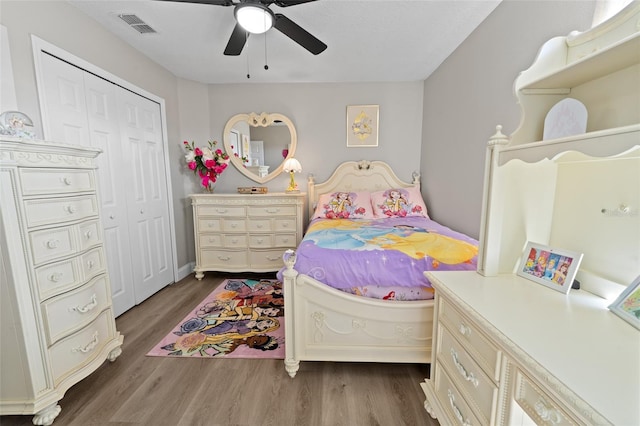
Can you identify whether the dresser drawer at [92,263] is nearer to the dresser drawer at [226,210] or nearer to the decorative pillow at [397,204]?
the dresser drawer at [226,210]

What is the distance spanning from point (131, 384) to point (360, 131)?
3368 millimetres

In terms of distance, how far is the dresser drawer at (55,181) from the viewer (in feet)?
4.04

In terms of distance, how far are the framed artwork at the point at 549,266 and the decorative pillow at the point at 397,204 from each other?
1.82 m

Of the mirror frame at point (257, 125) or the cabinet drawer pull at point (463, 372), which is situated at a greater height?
the mirror frame at point (257, 125)

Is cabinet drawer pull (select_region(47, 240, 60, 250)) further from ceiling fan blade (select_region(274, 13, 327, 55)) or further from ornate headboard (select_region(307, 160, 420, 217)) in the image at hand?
ornate headboard (select_region(307, 160, 420, 217))

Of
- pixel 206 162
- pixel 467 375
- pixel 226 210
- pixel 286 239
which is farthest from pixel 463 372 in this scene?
pixel 206 162

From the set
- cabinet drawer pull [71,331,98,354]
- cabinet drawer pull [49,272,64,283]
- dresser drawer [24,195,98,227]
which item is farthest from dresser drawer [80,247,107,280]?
cabinet drawer pull [71,331,98,354]

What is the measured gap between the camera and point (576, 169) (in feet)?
3.60

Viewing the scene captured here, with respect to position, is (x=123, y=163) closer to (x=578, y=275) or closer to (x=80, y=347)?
(x=80, y=347)

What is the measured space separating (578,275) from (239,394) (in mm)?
1807

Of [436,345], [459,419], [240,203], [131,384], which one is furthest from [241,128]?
[459,419]

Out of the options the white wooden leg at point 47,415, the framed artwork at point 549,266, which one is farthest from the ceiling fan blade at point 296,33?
the white wooden leg at point 47,415

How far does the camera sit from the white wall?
5.28 ft

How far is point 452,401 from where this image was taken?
1121 millimetres
